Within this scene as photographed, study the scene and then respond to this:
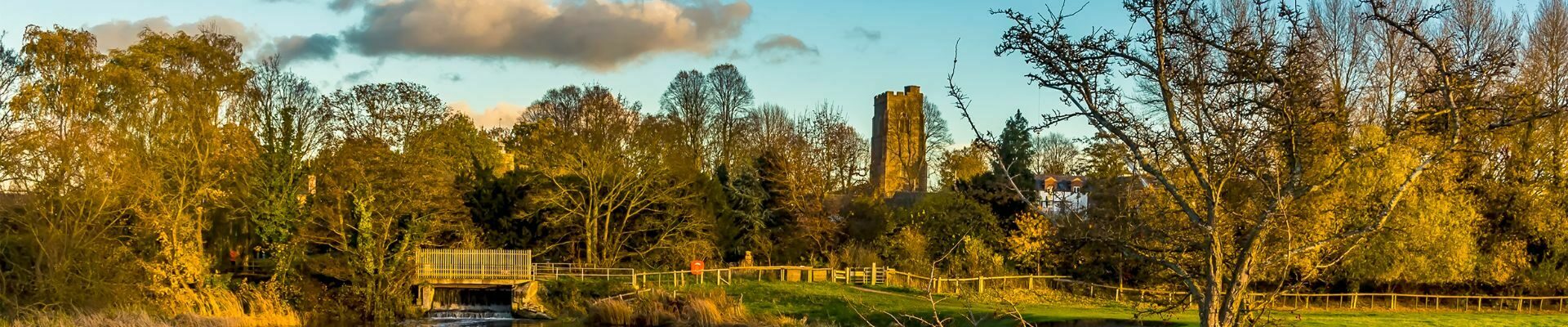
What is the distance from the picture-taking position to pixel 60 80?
2573 centimetres

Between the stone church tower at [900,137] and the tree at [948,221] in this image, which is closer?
the tree at [948,221]

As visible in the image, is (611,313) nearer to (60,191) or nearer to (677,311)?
(677,311)

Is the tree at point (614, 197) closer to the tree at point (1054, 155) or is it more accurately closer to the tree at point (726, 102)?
the tree at point (726, 102)

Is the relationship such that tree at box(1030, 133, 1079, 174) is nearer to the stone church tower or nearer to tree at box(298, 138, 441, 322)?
the stone church tower

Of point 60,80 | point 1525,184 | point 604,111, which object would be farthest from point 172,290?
point 1525,184

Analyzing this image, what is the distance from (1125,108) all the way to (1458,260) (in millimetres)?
30390

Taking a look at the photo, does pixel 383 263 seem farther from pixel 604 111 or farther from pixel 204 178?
pixel 604 111

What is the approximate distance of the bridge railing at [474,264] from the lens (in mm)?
35906

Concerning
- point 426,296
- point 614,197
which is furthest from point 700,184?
point 426,296

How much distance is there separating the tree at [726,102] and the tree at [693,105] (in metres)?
0.36

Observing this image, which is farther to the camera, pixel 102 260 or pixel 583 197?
pixel 583 197

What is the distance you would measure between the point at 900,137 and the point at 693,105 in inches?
680

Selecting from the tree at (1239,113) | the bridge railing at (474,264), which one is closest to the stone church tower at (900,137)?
the bridge railing at (474,264)

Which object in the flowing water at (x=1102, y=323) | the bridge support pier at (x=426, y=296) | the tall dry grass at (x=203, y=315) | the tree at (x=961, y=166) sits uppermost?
the tree at (x=961, y=166)
